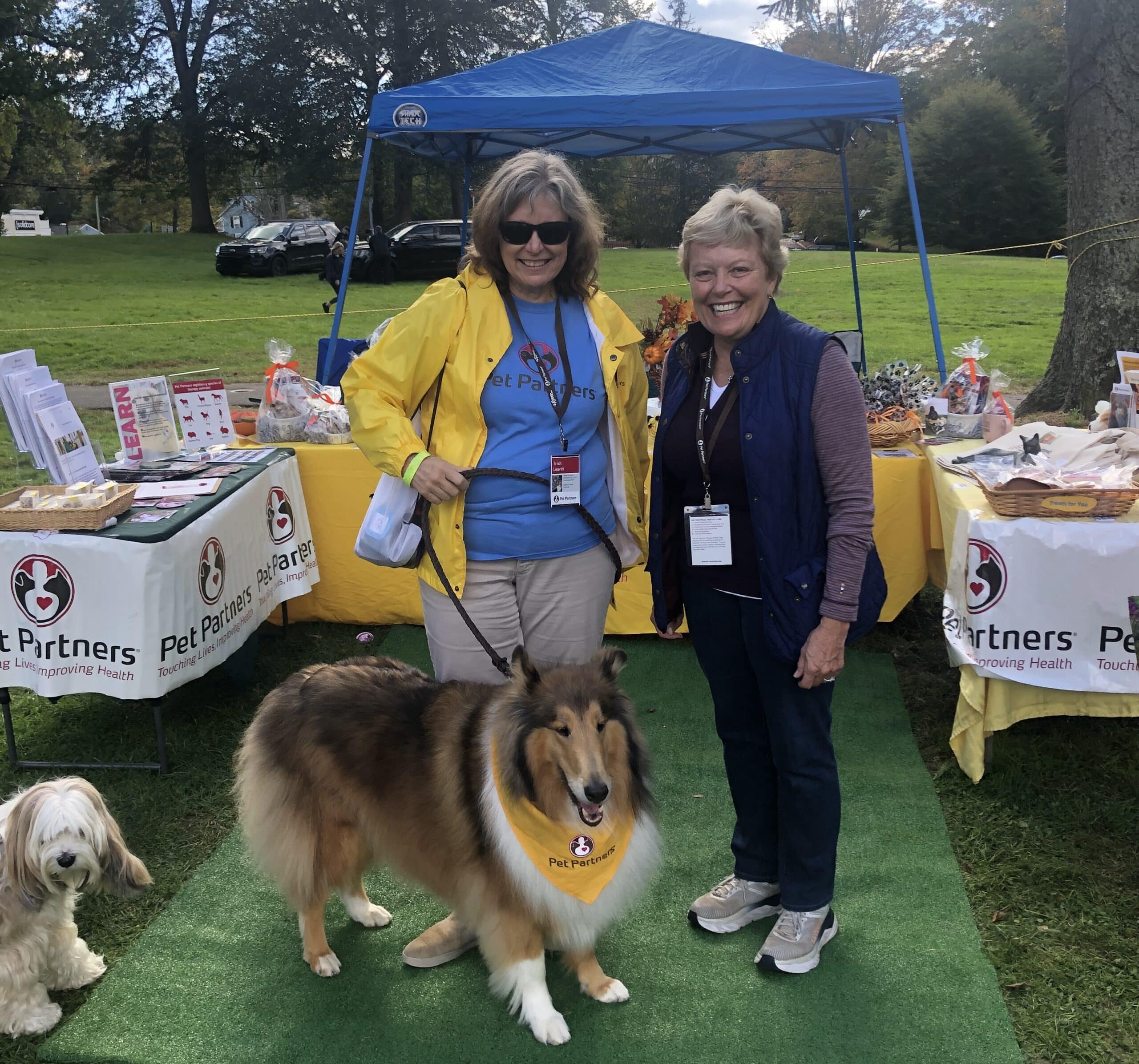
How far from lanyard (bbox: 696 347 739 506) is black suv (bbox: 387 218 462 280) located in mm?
17743

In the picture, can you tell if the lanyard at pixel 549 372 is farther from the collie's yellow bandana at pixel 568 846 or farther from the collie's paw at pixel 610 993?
the collie's paw at pixel 610 993

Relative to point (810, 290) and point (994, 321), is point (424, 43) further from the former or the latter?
point (994, 321)

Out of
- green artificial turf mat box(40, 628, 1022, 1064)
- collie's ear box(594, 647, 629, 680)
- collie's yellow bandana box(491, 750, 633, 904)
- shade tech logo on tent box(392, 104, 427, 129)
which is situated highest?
shade tech logo on tent box(392, 104, 427, 129)

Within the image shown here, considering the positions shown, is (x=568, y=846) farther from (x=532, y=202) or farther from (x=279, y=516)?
(x=279, y=516)

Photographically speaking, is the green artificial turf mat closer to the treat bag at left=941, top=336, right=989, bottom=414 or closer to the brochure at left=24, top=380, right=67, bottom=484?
the brochure at left=24, top=380, right=67, bottom=484

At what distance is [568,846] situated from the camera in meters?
2.19

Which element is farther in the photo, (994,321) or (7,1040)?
(994,321)

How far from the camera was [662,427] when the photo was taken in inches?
88.7

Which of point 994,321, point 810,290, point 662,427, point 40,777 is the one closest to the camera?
Answer: point 662,427

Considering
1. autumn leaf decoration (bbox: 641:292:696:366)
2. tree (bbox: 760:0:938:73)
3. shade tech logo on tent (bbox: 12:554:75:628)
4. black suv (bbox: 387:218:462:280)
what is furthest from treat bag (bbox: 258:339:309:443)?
tree (bbox: 760:0:938:73)

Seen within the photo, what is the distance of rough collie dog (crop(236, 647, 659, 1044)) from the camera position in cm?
210

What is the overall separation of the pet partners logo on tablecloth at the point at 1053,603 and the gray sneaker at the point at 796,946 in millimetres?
1194

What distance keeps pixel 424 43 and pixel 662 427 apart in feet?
96.0

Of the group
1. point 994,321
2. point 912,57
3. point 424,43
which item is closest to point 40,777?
point 994,321
